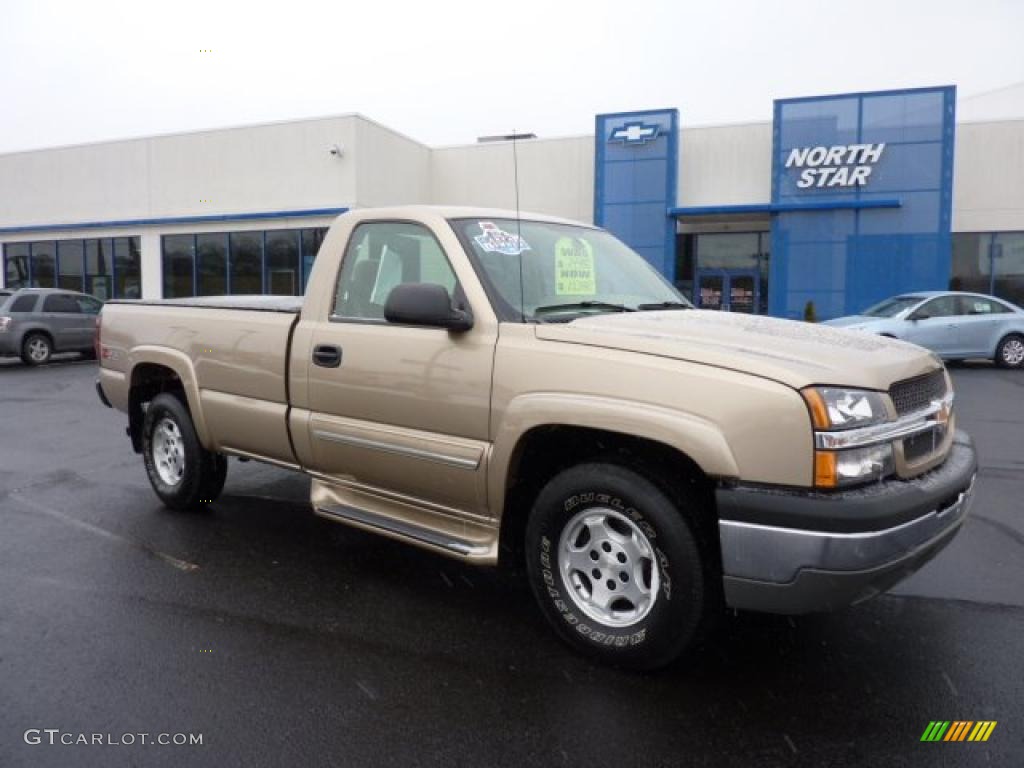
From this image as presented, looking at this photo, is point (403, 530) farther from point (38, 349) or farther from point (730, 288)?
point (730, 288)

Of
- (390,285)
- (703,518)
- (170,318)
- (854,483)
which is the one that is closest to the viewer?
(854,483)

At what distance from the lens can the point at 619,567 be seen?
10.7 ft

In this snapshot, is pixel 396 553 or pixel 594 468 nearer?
pixel 594 468

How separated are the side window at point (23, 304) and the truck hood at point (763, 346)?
16668mm

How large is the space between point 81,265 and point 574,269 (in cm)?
3032

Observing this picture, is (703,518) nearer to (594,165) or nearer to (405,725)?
(405,725)

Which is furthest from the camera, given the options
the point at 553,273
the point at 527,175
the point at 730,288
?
the point at 527,175

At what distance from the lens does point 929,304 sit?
15398mm

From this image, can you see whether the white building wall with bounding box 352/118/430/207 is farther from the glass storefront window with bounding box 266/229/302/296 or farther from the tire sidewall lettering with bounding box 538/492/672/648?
the tire sidewall lettering with bounding box 538/492/672/648

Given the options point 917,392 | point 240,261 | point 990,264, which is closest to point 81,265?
point 240,261

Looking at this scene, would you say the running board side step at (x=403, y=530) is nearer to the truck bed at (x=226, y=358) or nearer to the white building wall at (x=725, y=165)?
the truck bed at (x=226, y=358)

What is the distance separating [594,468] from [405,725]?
1175 millimetres

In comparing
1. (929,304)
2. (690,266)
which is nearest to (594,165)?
(690,266)

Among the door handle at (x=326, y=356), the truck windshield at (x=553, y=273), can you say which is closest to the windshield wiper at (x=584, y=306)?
the truck windshield at (x=553, y=273)
